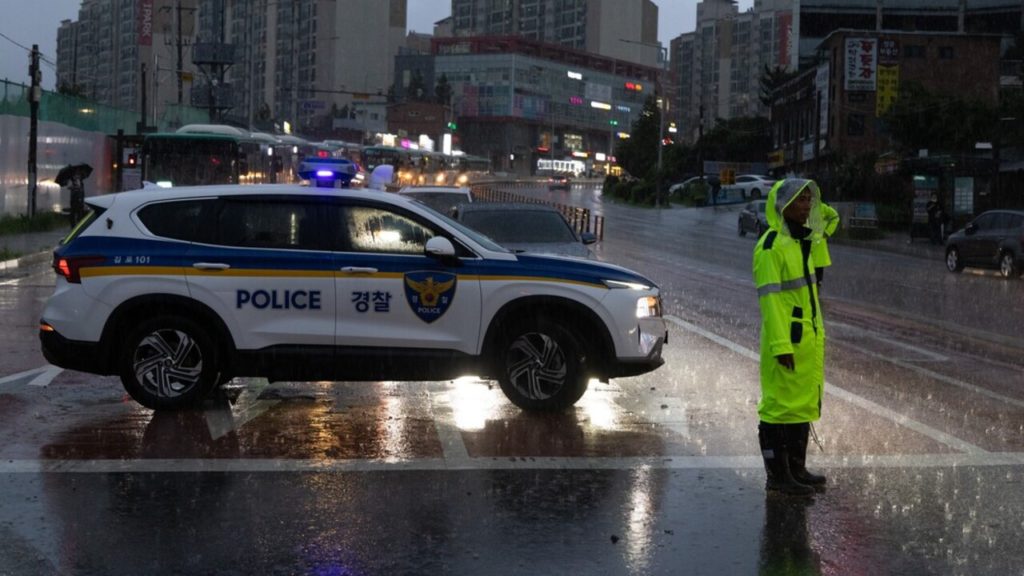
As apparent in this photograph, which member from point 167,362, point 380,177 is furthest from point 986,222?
point 380,177

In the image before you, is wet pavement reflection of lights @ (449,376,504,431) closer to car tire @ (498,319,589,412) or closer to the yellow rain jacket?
car tire @ (498,319,589,412)

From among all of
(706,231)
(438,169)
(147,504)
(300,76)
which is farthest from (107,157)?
(300,76)

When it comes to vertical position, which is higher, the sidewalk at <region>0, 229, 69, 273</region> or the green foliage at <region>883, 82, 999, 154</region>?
the green foliage at <region>883, 82, 999, 154</region>

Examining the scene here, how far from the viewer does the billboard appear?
70.9 metres

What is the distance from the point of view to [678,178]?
118m

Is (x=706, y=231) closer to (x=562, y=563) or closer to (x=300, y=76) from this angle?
(x=562, y=563)

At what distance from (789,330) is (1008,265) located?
24047 millimetres

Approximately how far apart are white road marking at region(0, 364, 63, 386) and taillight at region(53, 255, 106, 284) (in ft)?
5.60

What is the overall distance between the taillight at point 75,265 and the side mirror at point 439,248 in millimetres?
2485

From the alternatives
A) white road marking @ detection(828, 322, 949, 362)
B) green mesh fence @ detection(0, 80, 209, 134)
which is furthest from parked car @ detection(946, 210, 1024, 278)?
green mesh fence @ detection(0, 80, 209, 134)

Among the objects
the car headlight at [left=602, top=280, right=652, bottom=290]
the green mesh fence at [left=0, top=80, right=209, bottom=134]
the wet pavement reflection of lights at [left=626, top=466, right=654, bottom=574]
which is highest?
the green mesh fence at [left=0, top=80, right=209, bottom=134]

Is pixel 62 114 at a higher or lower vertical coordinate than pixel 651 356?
higher

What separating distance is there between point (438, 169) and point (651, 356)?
88.8 m

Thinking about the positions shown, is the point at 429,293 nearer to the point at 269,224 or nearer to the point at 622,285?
the point at 269,224
